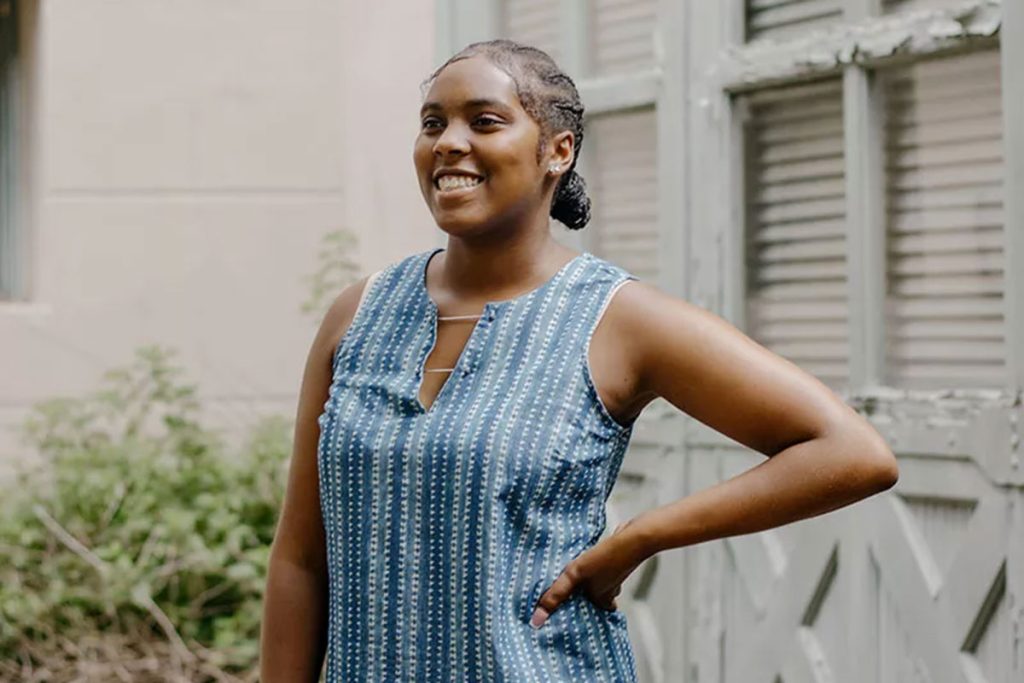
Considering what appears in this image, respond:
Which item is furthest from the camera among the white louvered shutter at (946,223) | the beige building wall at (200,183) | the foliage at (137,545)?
the beige building wall at (200,183)

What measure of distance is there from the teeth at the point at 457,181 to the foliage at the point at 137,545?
289cm

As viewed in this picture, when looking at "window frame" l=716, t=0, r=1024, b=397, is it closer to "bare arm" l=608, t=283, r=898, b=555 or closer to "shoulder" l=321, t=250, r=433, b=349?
"bare arm" l=608, t=283, r=898, b=555

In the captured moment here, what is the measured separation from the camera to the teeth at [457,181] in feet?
7.05

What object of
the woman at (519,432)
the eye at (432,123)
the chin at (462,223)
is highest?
the eye at (432,123)

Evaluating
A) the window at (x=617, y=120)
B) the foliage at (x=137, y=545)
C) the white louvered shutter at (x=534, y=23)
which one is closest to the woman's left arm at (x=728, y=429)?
the window at (x=617, y=120)

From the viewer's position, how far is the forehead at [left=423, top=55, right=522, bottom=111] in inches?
85.0

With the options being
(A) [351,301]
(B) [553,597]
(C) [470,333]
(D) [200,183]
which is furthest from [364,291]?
(D) [200,183]

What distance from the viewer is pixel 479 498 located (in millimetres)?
2072

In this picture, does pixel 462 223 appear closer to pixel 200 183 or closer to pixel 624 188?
pixel 624 188

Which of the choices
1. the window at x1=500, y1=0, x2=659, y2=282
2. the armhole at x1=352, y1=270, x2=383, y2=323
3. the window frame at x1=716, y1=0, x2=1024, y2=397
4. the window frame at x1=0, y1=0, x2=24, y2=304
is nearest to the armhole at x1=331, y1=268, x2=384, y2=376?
the armhole at x1=352, y1=270, x2=383, y2=323

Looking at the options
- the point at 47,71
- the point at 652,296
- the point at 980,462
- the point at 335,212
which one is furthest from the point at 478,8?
the point at 652,296

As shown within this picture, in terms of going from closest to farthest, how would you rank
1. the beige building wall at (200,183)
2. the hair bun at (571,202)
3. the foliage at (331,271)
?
the hair bun at (571,202) → the foliage at (331,271) → the beige building wall at (200,183)

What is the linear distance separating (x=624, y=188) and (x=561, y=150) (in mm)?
2019

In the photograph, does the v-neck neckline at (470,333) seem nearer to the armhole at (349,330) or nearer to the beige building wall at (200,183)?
the armhole at (349,330)
